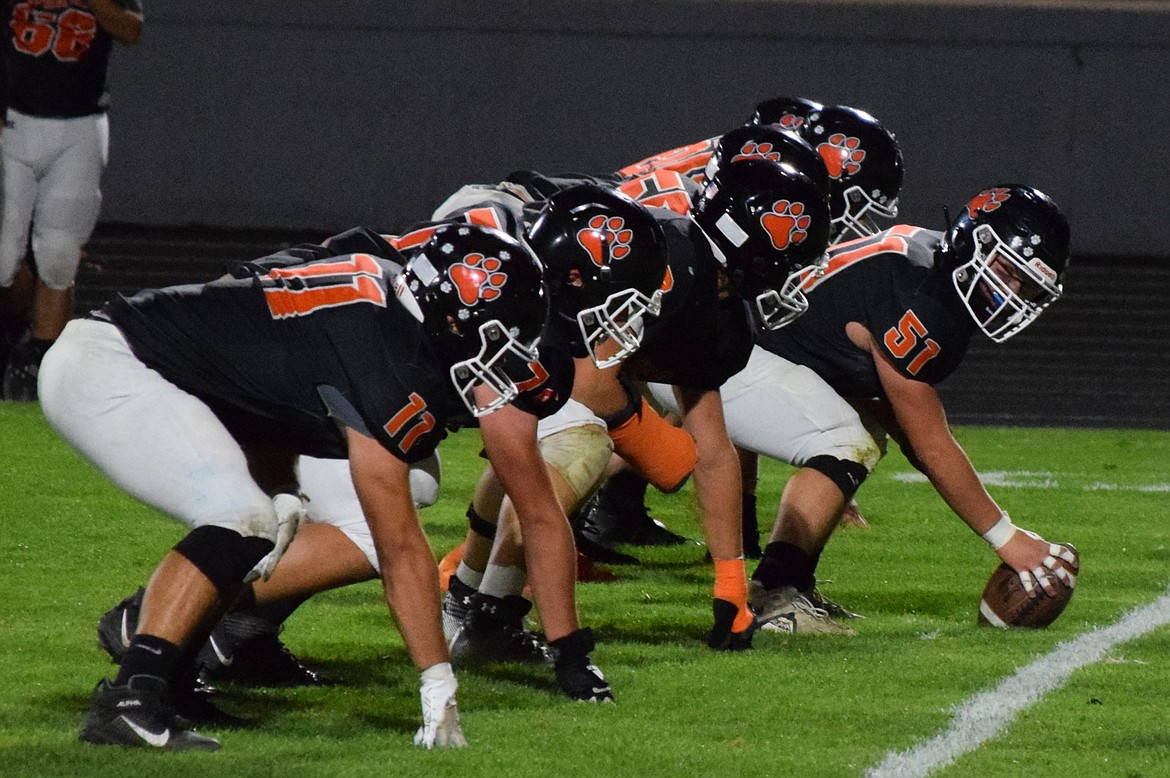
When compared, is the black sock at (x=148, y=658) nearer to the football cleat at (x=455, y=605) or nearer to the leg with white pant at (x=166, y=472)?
the leg with white pant at (x=166, y=472)

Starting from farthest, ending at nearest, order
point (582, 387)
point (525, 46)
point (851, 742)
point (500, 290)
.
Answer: point (525, 46) → point (582, 387) → point (851, 742) → point (500, 290)

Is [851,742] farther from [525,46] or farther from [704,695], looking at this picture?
[525,46]

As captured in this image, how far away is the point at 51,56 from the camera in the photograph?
8086 mm

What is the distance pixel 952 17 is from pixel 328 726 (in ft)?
29.6

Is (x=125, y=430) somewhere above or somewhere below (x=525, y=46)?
above

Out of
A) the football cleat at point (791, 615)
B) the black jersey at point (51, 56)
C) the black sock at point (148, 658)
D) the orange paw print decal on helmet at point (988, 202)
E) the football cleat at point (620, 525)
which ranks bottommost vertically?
the football cleat at point (620, 525)

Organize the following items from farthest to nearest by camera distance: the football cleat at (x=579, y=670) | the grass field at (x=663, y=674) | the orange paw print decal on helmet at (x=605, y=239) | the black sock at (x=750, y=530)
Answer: the black sock at (x=750, y=530) → the orange paw print decal on helmet at (x=605, y=239) → the football cleat at (x=579, y=670) → the grass field at (x=663, y=674)

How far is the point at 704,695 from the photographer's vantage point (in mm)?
4230

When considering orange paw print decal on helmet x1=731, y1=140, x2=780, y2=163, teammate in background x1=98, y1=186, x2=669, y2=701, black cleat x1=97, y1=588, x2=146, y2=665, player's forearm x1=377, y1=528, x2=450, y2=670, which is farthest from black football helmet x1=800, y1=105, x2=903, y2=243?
black cleat x1=97, y1=588, x2=146, y2=665

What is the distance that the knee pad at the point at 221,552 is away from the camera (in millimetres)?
3527

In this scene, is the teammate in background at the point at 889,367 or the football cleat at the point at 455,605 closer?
the football cleat at the point at 455,605

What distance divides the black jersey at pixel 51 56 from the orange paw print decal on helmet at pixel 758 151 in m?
3.91

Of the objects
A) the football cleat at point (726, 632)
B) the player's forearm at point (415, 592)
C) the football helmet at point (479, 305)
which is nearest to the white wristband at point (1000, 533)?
the football cleat at point (726, 632)

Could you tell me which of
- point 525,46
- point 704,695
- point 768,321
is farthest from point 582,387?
point 525,46
